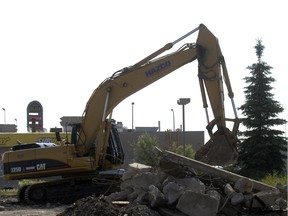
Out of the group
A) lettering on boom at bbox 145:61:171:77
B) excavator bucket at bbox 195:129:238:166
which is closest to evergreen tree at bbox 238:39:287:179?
lettering on boom at bbox 145:61:171:77

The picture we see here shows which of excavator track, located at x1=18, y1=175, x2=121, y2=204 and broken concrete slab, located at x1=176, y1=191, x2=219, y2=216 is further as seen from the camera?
excavator track, located at x1=18, y1=175, x2=121, y2=204

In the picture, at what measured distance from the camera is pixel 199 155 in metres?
13.2

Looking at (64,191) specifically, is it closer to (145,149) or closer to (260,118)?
(145,149)

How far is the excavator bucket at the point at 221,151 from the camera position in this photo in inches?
504

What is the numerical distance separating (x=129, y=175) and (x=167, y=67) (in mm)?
4641

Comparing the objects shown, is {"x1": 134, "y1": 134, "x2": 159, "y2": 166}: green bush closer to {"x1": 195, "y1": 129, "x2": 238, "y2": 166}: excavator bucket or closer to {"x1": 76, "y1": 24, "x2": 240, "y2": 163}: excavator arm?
{"x1": 76, "y1": 24, "x2": 240, "y2": 163}: excavator arm

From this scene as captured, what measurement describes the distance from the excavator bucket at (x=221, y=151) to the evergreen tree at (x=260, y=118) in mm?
15453

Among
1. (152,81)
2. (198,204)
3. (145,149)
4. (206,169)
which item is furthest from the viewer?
(145,149)

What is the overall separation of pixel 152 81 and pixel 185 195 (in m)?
6.73

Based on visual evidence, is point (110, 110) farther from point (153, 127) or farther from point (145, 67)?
point (153, 127)

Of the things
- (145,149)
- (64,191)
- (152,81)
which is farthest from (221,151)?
(145,149)

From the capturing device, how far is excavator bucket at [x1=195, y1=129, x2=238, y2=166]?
12812 mm

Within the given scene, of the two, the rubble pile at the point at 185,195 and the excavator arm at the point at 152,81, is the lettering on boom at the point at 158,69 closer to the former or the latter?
the excavator arm at the point at 152,81

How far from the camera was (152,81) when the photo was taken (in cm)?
1689
